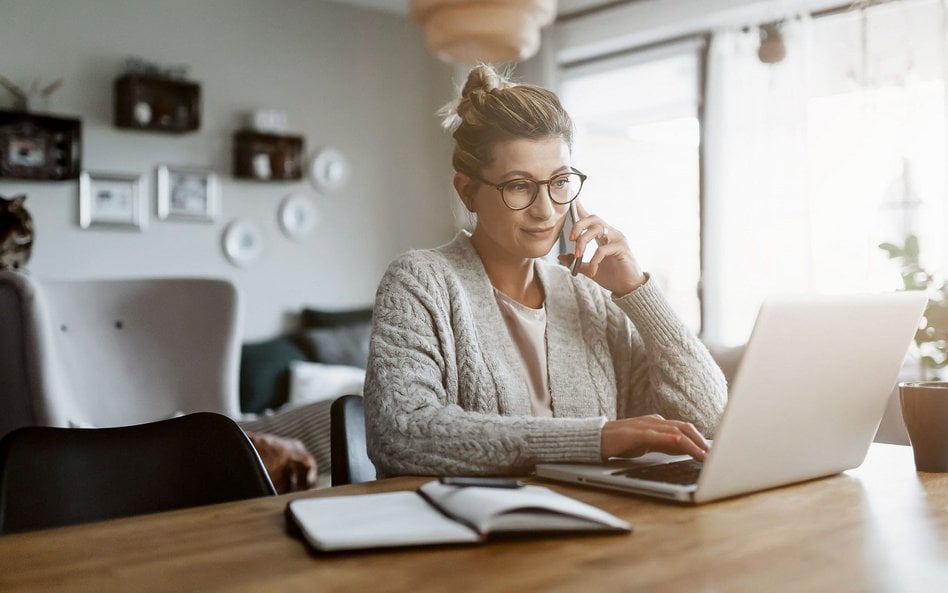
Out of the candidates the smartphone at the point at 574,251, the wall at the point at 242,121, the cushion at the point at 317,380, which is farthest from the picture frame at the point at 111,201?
the smartphone at the point at 574,251

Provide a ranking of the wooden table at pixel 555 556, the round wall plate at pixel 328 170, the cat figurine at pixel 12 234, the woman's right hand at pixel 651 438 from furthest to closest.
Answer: the round wall plate at pixel 328 170
the cat figurine at pixel 12 234
the woman's right hand at pixel 651 438
the wooden table at pixel 555 556

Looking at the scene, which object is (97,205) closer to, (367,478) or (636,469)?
(367,478)

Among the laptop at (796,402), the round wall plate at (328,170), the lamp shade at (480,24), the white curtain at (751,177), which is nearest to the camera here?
the laptop at (796,402)

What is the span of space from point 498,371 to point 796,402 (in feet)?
1.76

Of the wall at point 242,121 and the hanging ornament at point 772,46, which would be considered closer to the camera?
the hanging ornament at point 772,46

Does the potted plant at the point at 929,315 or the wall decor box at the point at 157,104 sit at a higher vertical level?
the wall decor box at the point at 157,104

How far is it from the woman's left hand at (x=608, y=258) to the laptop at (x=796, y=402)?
1.23ft

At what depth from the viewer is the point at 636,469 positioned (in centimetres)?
110

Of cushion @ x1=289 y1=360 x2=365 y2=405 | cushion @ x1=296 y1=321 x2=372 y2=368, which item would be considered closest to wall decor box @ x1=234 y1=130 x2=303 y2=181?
cushion @ x1=296 y1=321 x2=372 y2=368

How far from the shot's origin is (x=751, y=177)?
446cm

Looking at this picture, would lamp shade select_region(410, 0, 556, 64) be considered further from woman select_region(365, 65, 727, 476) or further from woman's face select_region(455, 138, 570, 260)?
woman's face select_region(455, 138, 570, 260)

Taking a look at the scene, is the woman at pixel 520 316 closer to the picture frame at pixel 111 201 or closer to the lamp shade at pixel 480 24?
the lamp shade at pixel 480 24

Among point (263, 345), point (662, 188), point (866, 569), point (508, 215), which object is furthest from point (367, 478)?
point (662, 188)

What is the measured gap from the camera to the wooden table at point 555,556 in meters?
0.71
